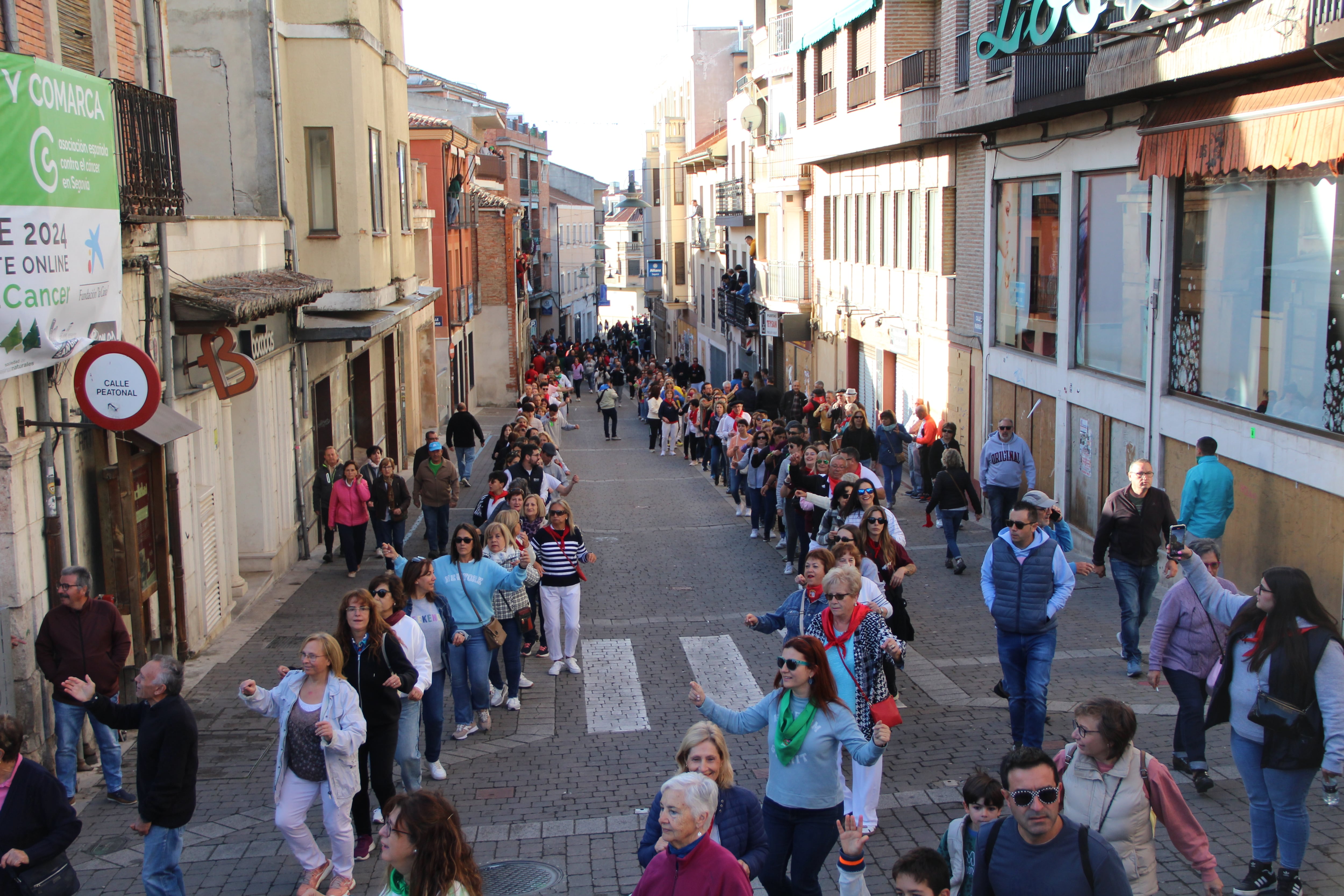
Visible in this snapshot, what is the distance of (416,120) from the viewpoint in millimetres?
34812

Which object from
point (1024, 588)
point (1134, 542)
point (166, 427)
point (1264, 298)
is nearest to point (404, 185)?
point (166, 427)

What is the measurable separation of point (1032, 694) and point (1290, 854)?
7.31ft

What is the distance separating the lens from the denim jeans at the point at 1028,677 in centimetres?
822

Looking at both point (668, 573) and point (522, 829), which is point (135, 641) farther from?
point (668, 573)

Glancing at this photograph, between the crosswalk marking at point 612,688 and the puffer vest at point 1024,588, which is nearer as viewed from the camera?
the puffer vest at point 1024,588

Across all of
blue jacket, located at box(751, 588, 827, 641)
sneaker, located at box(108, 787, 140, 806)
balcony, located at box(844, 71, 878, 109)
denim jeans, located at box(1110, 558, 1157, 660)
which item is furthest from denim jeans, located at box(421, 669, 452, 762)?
balcony, located at box(844, 71, 878, 109)

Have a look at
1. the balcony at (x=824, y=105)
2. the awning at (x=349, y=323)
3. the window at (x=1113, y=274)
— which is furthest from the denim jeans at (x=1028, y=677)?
the balcony at (x=824, y=105)

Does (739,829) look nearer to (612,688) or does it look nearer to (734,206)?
(612,688)

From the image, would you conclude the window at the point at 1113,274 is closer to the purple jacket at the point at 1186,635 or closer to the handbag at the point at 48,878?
the purple jacket at the point at 1186,635

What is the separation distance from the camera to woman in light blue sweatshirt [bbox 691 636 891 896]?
223 inches

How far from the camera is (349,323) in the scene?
18.0 meters

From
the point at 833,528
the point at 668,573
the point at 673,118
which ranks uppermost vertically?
the point at 673,118

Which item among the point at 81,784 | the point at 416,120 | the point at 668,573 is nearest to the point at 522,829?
the point at 81,784

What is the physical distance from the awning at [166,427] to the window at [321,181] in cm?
758
